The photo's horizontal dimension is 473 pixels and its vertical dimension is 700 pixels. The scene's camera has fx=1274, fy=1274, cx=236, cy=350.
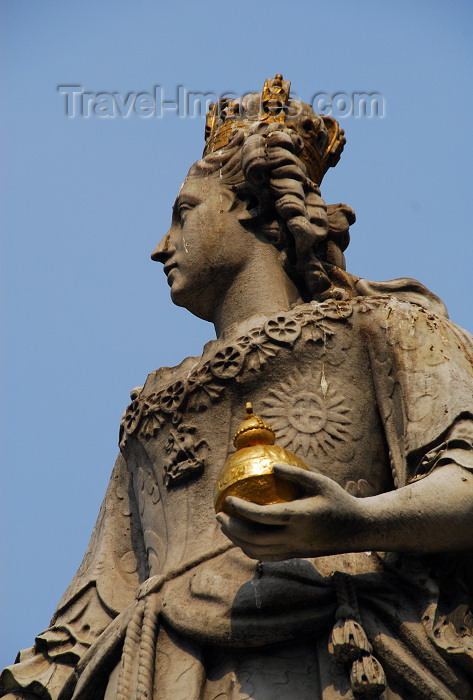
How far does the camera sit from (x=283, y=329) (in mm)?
7988

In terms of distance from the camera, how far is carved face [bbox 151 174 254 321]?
29.5ft

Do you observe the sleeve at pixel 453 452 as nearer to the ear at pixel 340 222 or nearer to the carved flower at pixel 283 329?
the carved flower at pixel 283 329

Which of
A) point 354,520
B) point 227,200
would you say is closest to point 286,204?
point 227,200

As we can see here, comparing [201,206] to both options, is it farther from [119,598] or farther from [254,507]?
[254,507]

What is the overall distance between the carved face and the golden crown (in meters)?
0.74

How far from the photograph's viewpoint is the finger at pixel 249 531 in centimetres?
619

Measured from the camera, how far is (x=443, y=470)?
6.73 metres

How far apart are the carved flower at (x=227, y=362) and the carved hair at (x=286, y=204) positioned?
125 cm

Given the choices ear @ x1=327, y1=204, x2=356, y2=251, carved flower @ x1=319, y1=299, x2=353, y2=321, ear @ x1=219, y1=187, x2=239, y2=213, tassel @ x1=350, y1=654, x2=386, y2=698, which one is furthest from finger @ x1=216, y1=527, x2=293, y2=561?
ear @ x1=327, y1=204, x2=356, y2=251

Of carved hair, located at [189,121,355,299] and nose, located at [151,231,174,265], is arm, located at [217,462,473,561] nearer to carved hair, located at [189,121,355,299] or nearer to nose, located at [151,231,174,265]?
carved hair, located at [189,121,355,299]

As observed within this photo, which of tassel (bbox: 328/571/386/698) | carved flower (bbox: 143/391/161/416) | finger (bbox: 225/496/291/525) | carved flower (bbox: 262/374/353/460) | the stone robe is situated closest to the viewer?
finger (bbox: 225/496/291/525)

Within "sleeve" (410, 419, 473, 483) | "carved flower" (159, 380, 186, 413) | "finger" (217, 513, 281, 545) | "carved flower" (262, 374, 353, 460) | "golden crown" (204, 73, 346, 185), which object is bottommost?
"finger" (217, 513, 281, 545)

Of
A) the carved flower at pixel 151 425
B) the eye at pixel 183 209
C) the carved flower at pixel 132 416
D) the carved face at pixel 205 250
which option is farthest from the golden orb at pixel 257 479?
the eye at pixel 183 209

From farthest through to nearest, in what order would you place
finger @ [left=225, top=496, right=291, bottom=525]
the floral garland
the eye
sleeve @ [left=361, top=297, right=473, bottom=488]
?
the eye → the floral garland → sleeve @ [left=361, top=297, right=473, bottom=488] → finger @ [left=225, top=496, right=291, bottom=525]
